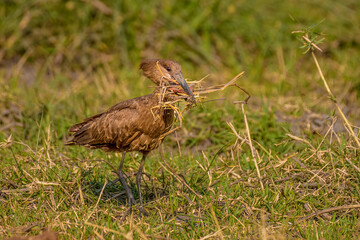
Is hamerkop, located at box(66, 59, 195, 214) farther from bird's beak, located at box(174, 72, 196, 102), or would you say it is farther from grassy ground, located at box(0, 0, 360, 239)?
grassy ground, located at box(0, 0, 360, 239)

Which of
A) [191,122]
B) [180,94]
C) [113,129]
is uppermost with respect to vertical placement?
[180,94]

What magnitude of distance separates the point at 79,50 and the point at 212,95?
2035 millimetres

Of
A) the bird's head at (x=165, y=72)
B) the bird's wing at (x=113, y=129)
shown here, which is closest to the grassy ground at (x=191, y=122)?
the bird's wing at (x=113, y=129)

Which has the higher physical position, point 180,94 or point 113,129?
point 180,94

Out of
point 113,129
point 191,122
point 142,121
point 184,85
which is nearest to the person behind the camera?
point 184,85

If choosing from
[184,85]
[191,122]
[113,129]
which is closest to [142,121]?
[113,129]

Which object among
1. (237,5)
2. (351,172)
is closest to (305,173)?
(351,172)

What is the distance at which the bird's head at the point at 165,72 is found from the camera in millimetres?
4164

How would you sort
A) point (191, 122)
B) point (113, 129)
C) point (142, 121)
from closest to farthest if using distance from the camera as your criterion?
point (142, 121), point (113, 129), point (191, 122)

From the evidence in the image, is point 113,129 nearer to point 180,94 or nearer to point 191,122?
point 180,94

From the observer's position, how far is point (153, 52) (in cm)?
777

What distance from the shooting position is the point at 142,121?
418cm

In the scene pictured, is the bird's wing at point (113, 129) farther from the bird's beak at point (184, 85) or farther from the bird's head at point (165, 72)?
the bird's beak at point (184, 85)

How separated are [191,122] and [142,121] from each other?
5.61ft
